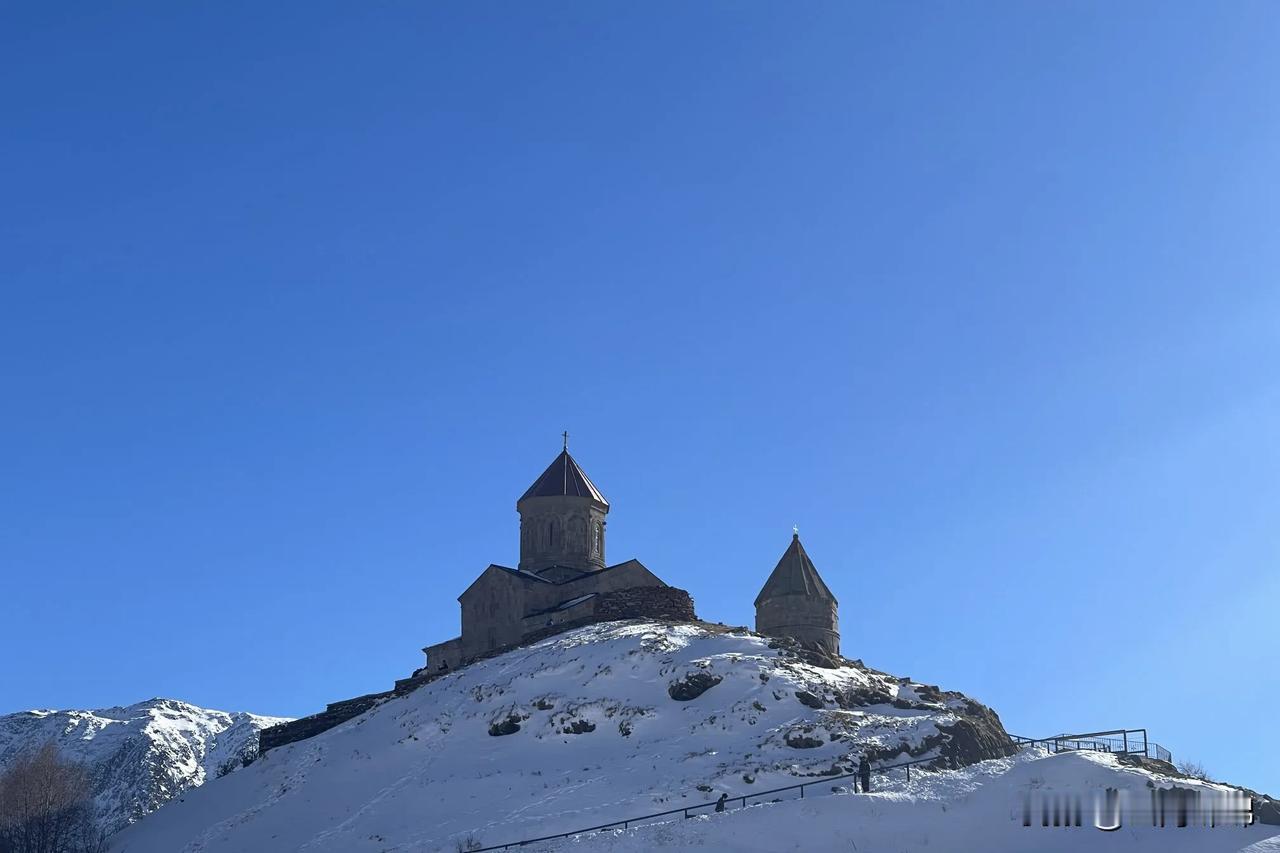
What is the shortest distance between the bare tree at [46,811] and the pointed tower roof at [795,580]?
27.3 m

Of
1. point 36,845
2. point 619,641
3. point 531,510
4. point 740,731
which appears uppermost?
point 531,510

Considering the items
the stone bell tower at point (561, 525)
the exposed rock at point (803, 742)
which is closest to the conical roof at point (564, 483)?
the stone bell tower at point (561, 525)

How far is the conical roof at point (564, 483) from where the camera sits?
60812 millimetres

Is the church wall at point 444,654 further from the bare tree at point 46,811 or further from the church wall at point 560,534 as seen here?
the bare tree at point 46,811

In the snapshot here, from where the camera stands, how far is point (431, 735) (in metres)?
40.8

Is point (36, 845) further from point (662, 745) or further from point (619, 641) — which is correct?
point (662, 745)

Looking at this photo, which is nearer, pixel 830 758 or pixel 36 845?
pixel 830 758

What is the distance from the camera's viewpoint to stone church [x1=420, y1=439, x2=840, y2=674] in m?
56.2

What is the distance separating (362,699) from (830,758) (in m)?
21.9

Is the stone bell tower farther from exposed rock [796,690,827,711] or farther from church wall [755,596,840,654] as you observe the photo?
exposed rock [796,690,827,711]

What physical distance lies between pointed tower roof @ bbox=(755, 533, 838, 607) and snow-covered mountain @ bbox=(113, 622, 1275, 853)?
10141 mm

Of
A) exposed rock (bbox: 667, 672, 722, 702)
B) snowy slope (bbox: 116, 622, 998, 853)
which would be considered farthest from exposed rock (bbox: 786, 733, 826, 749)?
exposed rock (bbox: 667, 672, 722, 702)

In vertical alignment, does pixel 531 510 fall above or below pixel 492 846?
above

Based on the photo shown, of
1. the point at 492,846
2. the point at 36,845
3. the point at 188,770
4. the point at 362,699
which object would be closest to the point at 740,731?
the point at 492,846
